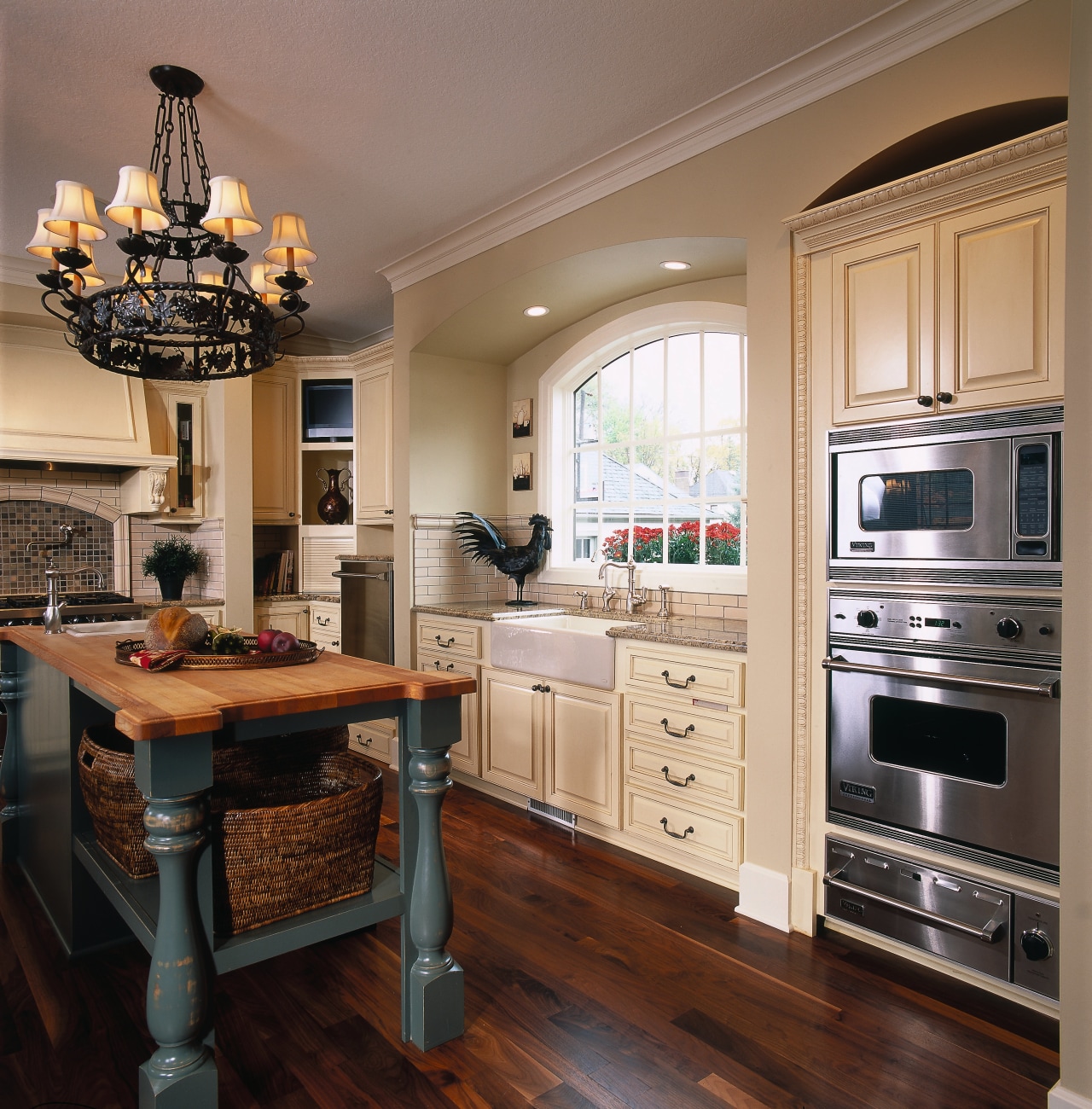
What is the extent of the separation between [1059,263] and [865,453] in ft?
2.18

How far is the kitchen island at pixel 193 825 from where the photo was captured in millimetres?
1607

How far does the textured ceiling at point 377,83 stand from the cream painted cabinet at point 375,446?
142 centimetres

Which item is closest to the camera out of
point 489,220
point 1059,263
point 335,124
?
point 1059,263

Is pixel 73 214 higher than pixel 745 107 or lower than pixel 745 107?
lower

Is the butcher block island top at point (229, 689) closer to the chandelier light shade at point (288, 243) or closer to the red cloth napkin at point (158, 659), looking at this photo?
the red cloth napkin at point (158, 659)

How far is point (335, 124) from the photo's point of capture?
2.90 m

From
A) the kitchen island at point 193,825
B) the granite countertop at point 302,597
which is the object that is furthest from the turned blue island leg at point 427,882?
the granite countertop at point 302,597

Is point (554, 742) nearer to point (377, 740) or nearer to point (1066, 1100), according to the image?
point (377, 740)

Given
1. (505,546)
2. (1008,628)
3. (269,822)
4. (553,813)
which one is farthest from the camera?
(505,546)

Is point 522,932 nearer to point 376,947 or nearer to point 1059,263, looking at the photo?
point 376,947

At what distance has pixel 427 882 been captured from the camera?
1.97m

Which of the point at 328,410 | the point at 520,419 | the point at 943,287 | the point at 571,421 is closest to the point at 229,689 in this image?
the point at 943,287

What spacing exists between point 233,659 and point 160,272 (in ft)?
3.97

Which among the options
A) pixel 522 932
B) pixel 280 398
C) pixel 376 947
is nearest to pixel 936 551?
pixel 522 932
